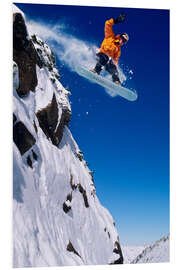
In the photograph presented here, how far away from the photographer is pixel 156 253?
25.8ft

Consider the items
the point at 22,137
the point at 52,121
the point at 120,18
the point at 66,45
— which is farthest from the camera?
the point at 52,121

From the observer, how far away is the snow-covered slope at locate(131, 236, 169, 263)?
7805 millimetres

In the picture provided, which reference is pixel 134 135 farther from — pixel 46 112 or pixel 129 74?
pixel 46 112

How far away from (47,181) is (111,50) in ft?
9.23

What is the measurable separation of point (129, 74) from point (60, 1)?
6.33 feet

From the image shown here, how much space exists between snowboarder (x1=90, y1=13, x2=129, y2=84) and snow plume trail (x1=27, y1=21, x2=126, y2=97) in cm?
10

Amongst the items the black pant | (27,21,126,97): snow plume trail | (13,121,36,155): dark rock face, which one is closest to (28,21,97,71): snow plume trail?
(27,21,126,97): snow plume trail

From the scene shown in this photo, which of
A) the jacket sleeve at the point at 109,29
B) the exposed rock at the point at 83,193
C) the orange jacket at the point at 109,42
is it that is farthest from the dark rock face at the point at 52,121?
the jacket sleeve at the point at 109,29

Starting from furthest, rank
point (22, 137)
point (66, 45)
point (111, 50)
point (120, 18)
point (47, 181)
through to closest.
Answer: point (111, 50) < point (120, 18) < point (66, 45) < point (47, 181) < point (22, 137)

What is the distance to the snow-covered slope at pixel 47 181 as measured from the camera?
6.47m

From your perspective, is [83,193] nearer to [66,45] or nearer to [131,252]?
[131,252]

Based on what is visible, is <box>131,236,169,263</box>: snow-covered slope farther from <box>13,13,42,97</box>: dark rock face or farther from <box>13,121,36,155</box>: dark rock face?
<box>13,13,42,97</box>: dark rock face

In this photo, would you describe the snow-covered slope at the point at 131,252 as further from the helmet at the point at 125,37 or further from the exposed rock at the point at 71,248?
the helmet at the point at 125,37

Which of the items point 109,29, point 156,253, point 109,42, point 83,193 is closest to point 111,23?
point 109,29
